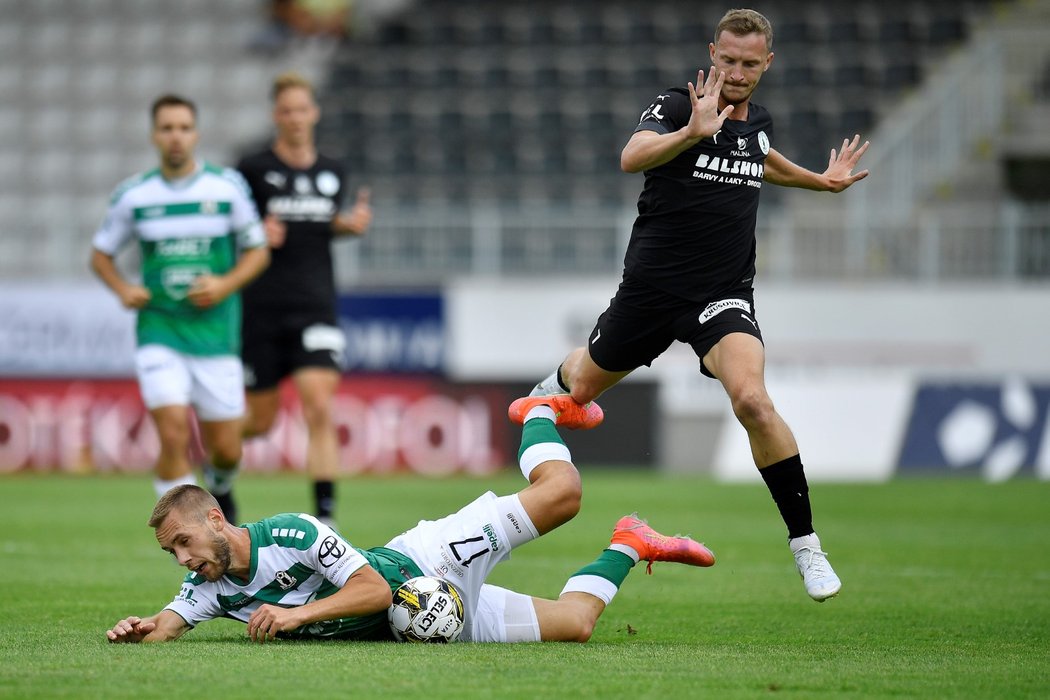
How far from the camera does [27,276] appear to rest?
60.4 feet

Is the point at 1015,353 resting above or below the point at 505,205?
below

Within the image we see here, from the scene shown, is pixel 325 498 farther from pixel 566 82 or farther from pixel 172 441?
pixel 566 82

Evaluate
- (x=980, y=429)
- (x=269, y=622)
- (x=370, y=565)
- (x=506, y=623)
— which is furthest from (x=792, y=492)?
(x=980, y=429)

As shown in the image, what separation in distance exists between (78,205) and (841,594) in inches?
693

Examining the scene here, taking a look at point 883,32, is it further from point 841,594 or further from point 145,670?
point 145,670

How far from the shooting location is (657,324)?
6711 millimetres

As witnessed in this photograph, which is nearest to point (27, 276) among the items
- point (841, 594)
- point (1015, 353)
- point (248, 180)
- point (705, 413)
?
point (705, 413)

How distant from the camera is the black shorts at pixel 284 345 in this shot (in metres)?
10.0

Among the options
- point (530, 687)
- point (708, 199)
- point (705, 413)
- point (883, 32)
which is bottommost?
point (705, 413)

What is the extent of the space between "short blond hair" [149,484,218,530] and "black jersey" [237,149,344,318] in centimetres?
476

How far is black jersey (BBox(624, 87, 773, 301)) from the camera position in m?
6.60

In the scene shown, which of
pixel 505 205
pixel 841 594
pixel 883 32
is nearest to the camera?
pixel 841 594

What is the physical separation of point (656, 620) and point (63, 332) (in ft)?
41.7

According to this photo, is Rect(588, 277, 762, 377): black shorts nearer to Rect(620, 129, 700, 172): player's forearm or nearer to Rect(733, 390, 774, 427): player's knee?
Rect(733, 390, 774, 427): player's knee
